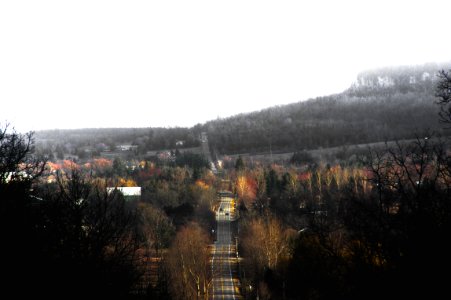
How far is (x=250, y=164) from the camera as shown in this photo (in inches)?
2977

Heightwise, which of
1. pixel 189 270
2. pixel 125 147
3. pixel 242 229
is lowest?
pixel 242 229

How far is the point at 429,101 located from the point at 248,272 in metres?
74.3

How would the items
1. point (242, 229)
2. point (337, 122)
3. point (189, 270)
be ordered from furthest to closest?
1. point (337, 122)
2. point (242, 229)
3. point (189, 270)

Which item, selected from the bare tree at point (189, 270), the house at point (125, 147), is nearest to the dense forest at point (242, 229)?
the bare tree at point (189, 270)

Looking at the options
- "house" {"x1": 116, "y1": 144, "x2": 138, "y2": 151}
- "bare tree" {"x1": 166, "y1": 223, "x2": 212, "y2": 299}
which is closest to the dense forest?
"bare tree" {"x1": 166, "y1": 223, "x2": 212, "y2": 299}

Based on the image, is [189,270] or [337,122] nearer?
[189,270]

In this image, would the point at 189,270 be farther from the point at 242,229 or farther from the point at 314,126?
the point at 314,126

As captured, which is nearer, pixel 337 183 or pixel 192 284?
pixel 192 284

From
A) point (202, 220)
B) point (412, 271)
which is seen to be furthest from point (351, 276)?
point (202, 220)

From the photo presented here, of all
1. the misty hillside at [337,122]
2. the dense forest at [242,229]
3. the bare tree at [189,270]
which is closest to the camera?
the dense forest at [242,229]

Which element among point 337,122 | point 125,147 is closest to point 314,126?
point 337,122

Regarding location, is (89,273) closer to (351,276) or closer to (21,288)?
(21,288)

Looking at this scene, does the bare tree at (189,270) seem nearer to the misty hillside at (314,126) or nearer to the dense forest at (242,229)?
the dense forest at (242,229)

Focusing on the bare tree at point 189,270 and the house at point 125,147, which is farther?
the house at point 125,147
